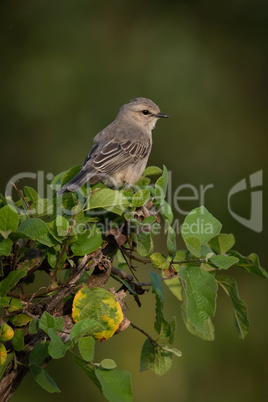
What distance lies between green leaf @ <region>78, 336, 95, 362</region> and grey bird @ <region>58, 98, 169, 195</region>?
1.90 metres

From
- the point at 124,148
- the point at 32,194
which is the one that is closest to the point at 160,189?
the point at 32,194

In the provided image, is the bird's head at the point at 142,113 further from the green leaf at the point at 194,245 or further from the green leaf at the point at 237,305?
the green leaf at the point at 194,245

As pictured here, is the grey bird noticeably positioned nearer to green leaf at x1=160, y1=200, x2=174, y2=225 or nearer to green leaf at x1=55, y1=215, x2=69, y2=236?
green leaf at x1=160, y1=200, x2=174, y2=225

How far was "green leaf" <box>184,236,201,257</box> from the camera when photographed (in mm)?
1979

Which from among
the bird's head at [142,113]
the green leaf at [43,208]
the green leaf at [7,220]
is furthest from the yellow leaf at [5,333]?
the bird's head at [142,113]

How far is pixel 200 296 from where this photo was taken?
1.96 m

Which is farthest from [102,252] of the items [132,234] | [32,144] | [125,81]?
[125,81]

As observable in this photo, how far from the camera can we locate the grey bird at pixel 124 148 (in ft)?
13.5

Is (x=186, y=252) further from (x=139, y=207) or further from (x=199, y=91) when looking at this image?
(x=199, y=91)

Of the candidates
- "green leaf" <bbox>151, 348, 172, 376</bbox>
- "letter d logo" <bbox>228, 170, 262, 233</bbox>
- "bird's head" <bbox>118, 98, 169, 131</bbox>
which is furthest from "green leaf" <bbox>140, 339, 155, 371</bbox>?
"bird's head" <bbox>118, 98, 169, 131</bbox>

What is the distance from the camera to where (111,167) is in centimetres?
425

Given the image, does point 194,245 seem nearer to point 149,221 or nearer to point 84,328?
point 149,221

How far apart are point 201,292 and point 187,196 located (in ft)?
11.4

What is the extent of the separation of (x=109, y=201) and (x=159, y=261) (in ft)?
0.88
